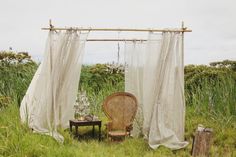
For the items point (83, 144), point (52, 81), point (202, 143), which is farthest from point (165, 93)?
point (52, 81)

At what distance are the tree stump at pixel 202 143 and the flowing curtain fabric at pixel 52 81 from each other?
2.32 metres

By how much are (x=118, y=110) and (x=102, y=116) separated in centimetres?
154

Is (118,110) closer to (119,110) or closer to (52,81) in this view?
(119,110)

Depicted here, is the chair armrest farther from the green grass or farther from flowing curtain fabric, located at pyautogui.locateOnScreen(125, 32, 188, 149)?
flowing curtain fabric, located at pyautogui.locateOnScreen(125, 32, 188, 149)

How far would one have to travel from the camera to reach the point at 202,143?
23.4 feet

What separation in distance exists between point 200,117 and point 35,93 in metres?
3.53

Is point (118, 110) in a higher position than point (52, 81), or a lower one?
lower

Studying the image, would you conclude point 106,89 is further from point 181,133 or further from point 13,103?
point 181,133

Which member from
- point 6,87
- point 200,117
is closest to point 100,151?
point 200,117

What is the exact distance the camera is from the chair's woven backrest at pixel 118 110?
28.3 ft

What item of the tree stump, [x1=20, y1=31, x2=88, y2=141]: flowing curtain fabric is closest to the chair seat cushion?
[x1=20, y1=31, x2=88, y2=141]: flowing curtain fabric

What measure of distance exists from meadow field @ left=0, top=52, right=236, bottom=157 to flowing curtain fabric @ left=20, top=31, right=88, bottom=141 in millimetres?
291

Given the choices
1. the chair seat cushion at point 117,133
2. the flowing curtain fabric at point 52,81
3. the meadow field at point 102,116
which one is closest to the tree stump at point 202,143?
the meadow field at point 102,116

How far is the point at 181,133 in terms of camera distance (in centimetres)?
769
